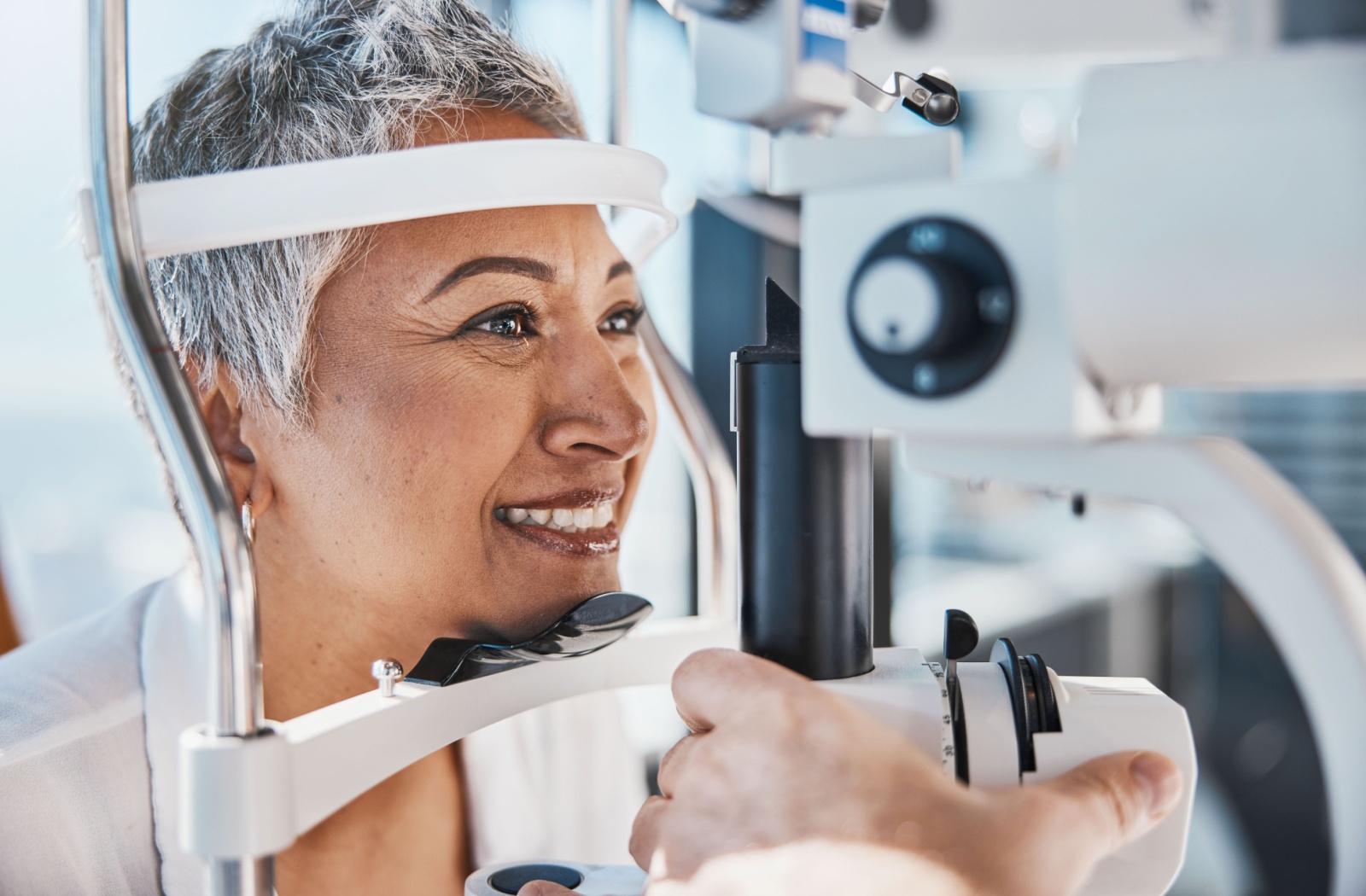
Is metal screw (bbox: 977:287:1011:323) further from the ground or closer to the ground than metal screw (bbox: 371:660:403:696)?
further from the ground

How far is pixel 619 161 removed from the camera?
819mm

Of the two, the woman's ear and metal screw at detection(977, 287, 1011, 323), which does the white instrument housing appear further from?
the woman's ear

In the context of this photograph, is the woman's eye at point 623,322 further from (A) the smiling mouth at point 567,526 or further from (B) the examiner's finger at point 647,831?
(B) the examiner's finger at point 647,831

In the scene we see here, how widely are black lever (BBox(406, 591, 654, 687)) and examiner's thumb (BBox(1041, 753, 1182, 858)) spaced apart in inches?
14.7

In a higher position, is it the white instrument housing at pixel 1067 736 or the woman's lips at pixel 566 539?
the woman's lips at pixel 566 539

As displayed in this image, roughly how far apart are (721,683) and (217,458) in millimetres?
322

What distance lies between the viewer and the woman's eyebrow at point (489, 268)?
36.7 inches

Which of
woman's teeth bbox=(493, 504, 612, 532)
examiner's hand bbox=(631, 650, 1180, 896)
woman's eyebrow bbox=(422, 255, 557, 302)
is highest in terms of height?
woman's eyebrow bbox=(422, 255, 557, 302)

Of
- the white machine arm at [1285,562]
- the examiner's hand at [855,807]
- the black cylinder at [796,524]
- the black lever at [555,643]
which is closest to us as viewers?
the white machine arm at [1285,562]

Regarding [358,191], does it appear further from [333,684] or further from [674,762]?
[333,684]

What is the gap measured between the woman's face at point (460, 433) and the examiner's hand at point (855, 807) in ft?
1.16

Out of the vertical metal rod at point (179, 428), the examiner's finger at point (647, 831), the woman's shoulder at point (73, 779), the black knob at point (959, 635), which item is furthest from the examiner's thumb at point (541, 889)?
the woman's shoulder at point (73, 779)

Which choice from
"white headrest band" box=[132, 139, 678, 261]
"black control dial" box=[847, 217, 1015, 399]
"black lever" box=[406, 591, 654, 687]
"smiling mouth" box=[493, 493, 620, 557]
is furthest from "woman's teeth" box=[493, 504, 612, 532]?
"black control dial" box=[847, 217, 1015, 399]

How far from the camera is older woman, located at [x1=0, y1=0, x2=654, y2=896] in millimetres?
937
